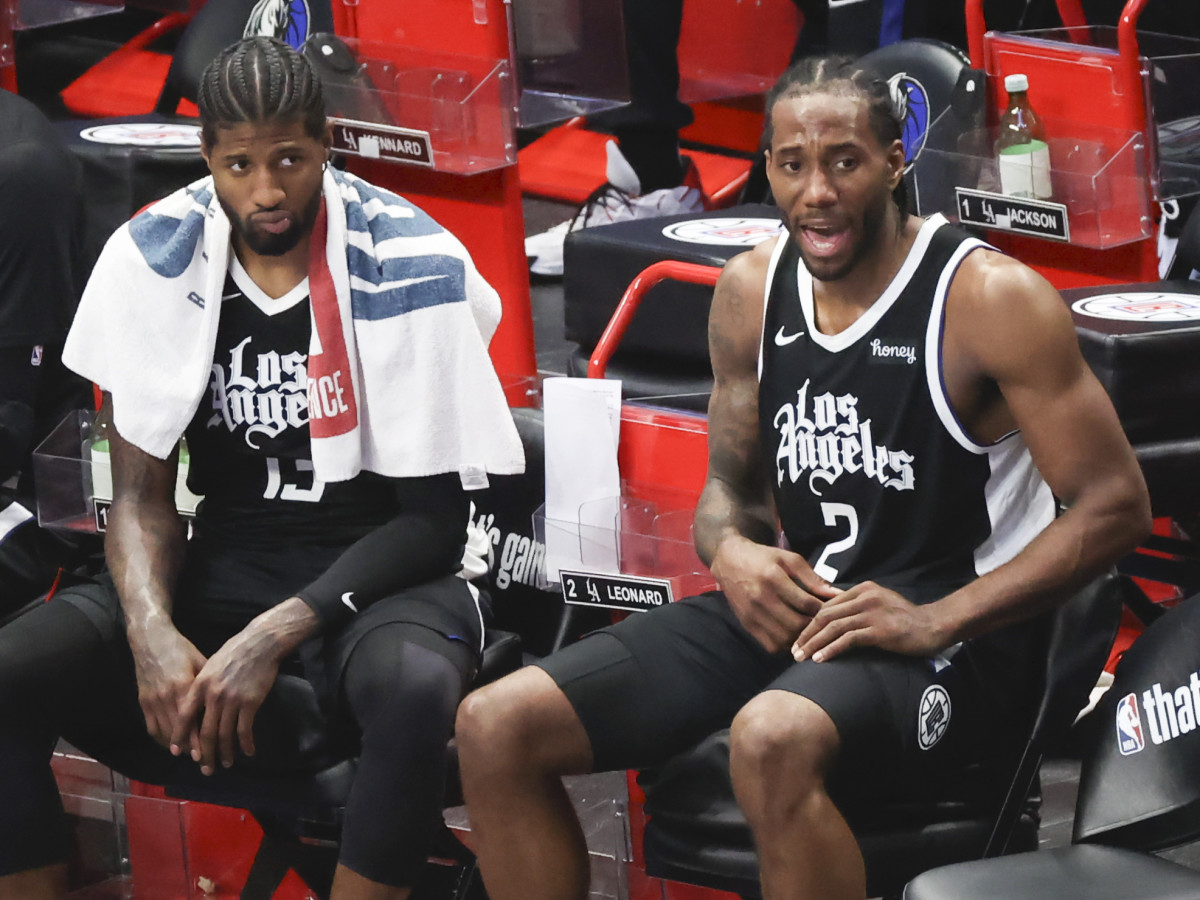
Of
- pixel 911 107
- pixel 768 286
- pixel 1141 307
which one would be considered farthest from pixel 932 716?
pixel 911 107

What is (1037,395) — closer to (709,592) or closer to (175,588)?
(709,592)

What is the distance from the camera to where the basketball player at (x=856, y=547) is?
8.18 ft

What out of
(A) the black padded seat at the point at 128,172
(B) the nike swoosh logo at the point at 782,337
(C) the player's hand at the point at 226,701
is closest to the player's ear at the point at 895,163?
(B) the nike swoosh logo at the point at 782,337

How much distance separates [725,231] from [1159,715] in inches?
72.7

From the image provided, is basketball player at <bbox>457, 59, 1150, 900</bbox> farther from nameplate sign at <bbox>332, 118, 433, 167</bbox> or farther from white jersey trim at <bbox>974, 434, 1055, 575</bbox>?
nameplate sign at <bbox>332, 118, 433, 167</bbox>

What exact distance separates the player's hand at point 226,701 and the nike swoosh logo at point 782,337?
85 centimetres

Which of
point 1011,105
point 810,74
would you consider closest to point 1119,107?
point 1011,105

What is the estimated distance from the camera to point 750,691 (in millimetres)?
2688

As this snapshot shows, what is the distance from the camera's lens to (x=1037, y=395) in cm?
250

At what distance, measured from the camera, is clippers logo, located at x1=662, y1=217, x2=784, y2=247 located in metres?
3.85

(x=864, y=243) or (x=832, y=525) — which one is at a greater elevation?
(x=864, y=243)

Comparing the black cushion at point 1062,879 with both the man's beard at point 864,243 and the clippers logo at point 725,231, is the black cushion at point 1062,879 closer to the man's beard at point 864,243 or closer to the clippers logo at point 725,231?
the man's beard at point 864,243

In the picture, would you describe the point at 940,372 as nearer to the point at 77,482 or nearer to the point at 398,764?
the point at 398,764

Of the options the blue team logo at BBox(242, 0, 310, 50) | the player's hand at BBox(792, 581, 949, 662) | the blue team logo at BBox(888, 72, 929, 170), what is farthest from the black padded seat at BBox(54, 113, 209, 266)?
the player's hand at BBox(792, 581, 949, 662)
